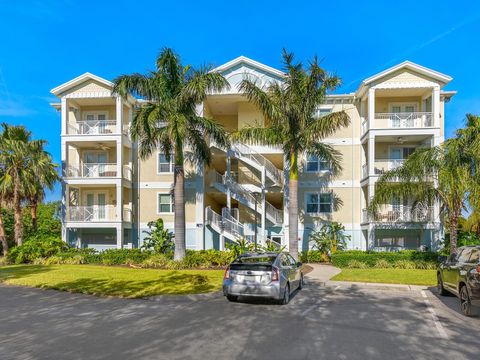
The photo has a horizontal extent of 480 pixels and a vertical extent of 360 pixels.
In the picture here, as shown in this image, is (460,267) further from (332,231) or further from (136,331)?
(332,231)

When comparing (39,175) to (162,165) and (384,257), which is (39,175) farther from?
(384,257)

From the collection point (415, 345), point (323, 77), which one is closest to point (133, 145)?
point (323, 77)

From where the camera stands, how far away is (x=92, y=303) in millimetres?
11172

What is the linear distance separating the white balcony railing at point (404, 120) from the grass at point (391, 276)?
1048 centimetres

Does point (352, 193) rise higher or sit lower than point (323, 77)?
lower

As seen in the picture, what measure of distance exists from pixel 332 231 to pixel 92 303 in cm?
1714

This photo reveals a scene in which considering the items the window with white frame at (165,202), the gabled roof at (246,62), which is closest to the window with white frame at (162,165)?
the window with white frame at (165,202)

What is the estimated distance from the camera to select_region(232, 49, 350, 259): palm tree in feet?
64.3

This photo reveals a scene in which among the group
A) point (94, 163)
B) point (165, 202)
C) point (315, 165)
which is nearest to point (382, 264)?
point (315, 165)

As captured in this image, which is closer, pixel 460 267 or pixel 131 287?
pixel 460 267

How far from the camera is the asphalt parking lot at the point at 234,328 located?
6.59 metres

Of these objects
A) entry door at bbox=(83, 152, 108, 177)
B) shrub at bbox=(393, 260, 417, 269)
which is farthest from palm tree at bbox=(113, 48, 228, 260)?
shrub at bbox=(393, 260, 417, 269)

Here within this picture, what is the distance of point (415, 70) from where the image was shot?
24.7m

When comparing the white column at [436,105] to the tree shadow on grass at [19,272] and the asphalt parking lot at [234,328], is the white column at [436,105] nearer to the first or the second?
the asphalt parking lot at [234,328]
